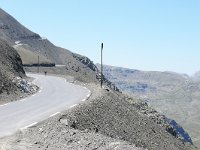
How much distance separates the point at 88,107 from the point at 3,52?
38450 millimetres

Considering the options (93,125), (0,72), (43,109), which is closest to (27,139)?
(93,125)

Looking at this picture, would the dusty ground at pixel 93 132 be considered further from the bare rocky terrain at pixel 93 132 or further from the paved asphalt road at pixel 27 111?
the paved asphalt road at pixel 27 111

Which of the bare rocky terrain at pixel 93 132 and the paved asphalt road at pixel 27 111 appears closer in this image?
the bare rocky terrain at pixel 93 132

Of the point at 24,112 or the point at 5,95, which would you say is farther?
the point at 5,95

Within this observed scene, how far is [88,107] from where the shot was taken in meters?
41.2

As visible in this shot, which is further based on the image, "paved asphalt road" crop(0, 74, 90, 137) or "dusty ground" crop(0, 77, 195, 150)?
"paved asphalt road" crop(0, 74, 90, 137)

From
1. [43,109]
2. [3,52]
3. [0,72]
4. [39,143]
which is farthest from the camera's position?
[3,52]

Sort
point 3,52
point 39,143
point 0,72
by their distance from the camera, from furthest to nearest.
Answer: point 3,52 < point 0,72 < point 39,143

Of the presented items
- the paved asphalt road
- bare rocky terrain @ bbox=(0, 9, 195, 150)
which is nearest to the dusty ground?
bare rocky terrain @ bbox=(0, 9, 195, 150)

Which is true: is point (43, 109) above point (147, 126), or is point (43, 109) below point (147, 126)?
above

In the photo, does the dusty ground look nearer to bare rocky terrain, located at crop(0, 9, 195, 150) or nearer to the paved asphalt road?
bare rocky terrain, located at crop(0, 9, 195, 150)

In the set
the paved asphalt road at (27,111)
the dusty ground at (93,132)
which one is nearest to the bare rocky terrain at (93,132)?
the dusty ground at (93,132)

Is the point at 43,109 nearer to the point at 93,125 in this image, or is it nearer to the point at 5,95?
the point at 93,125

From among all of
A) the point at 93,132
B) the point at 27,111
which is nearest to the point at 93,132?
the point at 93,132
